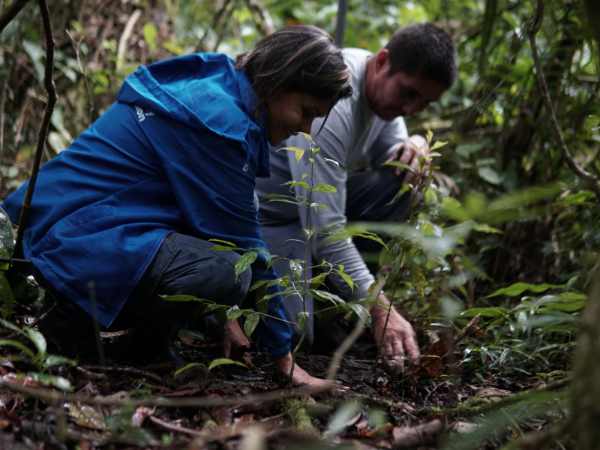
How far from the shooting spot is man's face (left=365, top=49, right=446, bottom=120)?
305cm

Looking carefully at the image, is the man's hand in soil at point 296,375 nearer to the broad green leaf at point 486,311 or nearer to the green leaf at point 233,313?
the green leaf at point 233,313

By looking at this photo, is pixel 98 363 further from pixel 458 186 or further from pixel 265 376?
pixel 458 186

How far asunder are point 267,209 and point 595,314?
2020 millimetres

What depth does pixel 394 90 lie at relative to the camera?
10.0ft

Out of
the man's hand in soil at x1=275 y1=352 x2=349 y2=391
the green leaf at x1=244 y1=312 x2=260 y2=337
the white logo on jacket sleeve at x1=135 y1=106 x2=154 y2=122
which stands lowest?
the man's hand in soil at x1=275 y1=352 x2=349 y2=391

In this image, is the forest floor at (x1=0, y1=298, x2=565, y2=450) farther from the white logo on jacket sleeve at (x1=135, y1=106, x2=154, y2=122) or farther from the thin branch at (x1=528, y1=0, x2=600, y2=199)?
the white logo on jacket sleeve at (x1=135, y1=106, x2=154, y2=122)

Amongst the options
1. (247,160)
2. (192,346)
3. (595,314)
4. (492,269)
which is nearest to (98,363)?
(192,346)

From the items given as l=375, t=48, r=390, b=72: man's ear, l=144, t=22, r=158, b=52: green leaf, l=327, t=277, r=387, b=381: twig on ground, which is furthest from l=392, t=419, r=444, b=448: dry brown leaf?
l=144, t=22, r=158, b=52: green leaf

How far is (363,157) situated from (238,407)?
5.90 ft

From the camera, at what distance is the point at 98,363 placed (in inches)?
85.4

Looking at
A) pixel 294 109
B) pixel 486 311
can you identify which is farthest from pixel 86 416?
pixel 486 311

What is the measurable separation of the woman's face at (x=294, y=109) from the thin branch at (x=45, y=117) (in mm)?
659

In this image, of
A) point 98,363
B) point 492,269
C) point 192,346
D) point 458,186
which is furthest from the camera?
point 458,186

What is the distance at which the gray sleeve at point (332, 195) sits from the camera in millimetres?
2678
